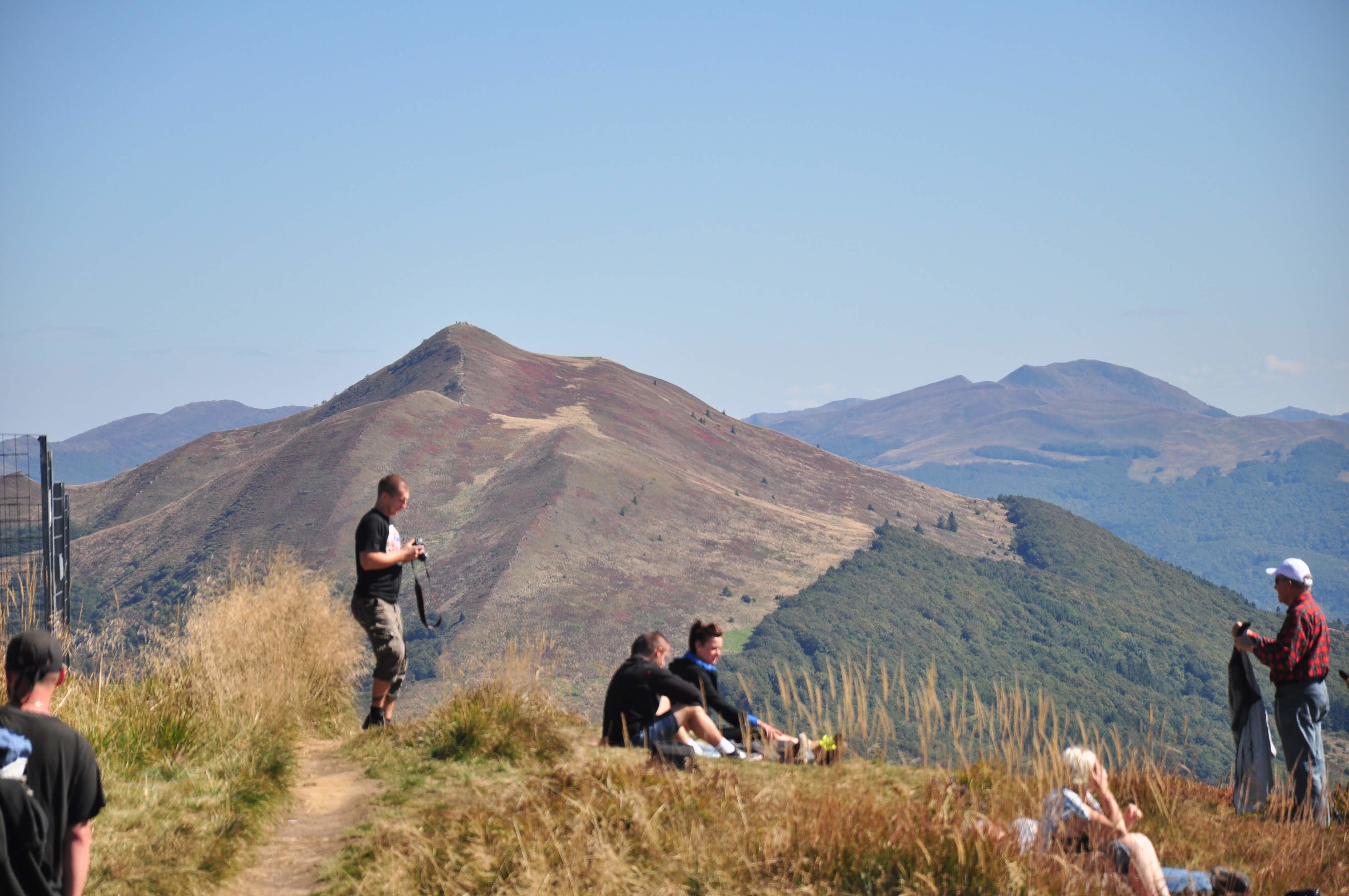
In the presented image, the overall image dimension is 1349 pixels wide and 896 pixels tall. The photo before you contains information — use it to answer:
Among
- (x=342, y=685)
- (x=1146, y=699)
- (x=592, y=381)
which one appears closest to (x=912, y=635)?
(x=1146, y=699)

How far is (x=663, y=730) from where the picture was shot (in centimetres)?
603

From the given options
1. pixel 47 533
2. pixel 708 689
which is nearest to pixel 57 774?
pixel 708 689

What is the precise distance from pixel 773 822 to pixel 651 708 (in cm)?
174

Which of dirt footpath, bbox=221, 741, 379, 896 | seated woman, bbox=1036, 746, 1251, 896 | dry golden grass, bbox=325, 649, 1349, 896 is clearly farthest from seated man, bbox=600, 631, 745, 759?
seated woman, bbox=1036, 746, 1251, 896

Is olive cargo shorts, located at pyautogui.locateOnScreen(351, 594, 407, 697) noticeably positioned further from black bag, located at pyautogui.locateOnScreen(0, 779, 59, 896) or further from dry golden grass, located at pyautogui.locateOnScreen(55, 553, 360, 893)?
black bag, located at pyautogui.locateOnScreen(0, 779, 59, 896)

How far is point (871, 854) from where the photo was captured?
3953 mm

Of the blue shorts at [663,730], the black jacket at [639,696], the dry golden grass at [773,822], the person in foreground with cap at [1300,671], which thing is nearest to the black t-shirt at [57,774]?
the dry golden grass at [773,822]

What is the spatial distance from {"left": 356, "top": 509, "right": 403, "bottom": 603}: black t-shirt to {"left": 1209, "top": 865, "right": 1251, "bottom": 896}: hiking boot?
455 cm

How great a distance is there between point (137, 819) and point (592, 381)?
524 feet

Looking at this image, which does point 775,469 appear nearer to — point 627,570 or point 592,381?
point 592,381

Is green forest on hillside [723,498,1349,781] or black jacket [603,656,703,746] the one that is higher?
black jacket [603,656,703,746]

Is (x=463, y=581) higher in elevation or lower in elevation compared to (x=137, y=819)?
lower

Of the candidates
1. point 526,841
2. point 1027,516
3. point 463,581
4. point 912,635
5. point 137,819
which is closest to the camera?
point 526,841

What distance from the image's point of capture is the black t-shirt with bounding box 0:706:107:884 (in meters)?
2.88
